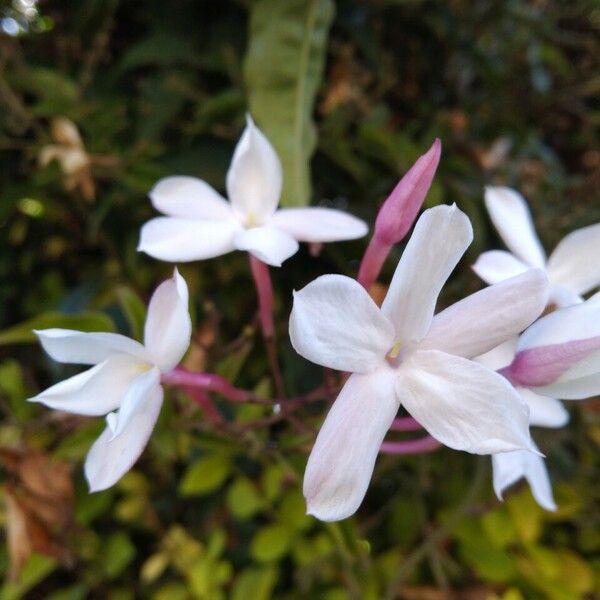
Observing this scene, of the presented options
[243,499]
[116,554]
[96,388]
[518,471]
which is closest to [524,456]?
[518,471]

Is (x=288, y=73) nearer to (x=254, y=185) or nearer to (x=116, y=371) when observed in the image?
(x=254, y=185)

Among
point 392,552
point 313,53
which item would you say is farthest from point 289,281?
point 392,552

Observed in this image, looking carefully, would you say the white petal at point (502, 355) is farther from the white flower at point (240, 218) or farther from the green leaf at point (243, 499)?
the green leaf at point (243, 499)

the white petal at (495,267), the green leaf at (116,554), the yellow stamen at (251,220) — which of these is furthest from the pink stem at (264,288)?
the green leaf at (116,554)

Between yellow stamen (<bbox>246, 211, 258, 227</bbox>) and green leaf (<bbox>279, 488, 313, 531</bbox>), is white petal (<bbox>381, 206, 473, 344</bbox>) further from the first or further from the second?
green leaf (<bbox>279, 488, 313, 531</bbox>)

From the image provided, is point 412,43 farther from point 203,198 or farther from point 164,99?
point 203,198

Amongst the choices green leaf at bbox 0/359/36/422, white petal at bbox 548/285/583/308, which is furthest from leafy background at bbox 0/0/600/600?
white petal at bbox 548/285/583/308
